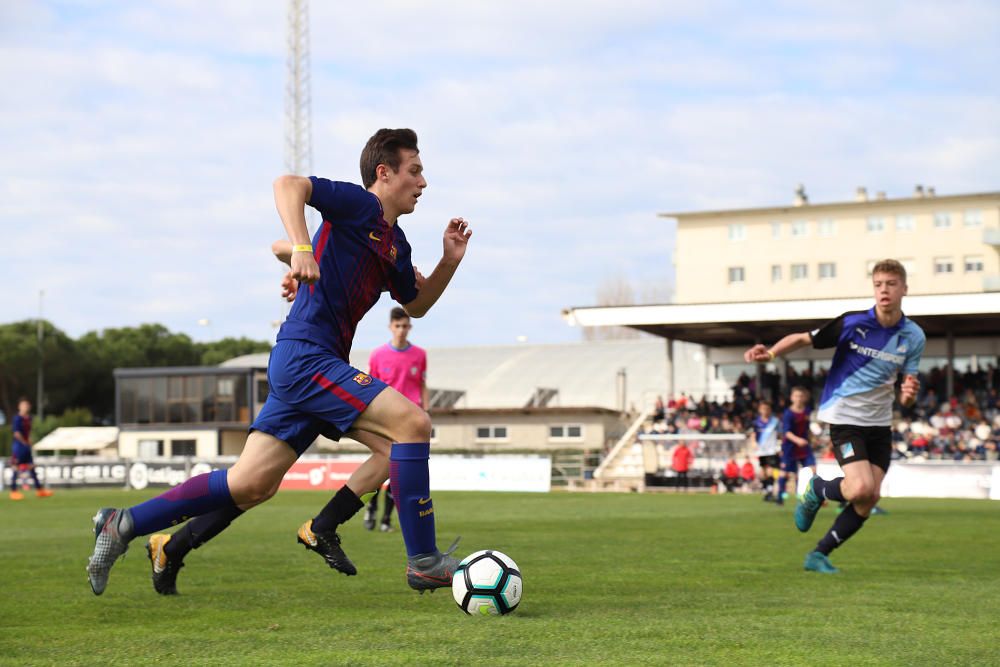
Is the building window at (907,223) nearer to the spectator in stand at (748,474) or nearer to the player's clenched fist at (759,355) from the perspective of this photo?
the spectator in stand at (748,474)

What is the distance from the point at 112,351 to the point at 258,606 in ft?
279

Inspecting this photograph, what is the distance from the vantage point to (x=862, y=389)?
850 cm

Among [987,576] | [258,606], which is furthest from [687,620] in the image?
[987,576]

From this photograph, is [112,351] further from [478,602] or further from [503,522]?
[478,602]

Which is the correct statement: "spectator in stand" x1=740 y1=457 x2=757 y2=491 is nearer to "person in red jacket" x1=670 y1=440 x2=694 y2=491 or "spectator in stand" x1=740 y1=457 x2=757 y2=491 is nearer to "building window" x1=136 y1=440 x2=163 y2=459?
"person in red jacket" x1=670 y1=440 x2=694 y2=491

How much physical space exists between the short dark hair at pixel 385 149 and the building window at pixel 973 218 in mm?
68574

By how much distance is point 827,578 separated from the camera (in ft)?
25.8

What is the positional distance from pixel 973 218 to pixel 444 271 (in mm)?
68403

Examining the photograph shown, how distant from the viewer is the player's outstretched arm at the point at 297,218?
16.6 ft

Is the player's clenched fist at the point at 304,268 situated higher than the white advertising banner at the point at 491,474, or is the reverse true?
the player's clenched fist at the point at 304,268

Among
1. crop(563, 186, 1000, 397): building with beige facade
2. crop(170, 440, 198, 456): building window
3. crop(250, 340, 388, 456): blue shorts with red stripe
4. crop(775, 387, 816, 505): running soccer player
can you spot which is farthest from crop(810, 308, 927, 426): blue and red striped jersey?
crop(563, 186, 1000, 397): building with beige facade

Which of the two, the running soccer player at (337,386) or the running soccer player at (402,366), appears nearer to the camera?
the running soccer player at (337,386)

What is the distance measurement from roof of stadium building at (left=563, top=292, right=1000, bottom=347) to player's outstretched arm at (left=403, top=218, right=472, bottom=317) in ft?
108

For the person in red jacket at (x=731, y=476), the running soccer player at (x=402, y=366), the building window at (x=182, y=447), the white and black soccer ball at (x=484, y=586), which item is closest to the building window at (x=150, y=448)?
the building window at (x=182, y=447)
